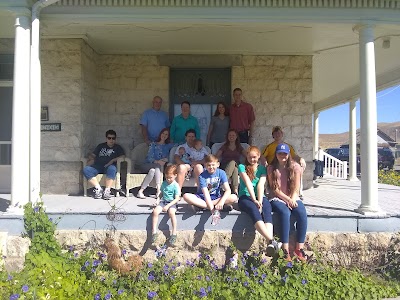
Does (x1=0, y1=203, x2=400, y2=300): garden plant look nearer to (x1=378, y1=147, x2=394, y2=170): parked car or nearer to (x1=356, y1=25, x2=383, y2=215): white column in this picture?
(x1=356, y1=25, x2=383, y2=215): white column

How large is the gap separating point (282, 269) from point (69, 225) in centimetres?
243

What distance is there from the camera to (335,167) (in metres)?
13.2

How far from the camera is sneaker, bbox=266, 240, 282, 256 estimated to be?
14.6 feet

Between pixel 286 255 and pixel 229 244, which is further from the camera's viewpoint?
pixel 229 244

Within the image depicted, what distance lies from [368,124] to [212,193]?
2.04m

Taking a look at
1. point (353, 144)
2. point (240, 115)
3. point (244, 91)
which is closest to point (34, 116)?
point (240, 115)

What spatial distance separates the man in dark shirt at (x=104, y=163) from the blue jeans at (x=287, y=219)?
245 cm

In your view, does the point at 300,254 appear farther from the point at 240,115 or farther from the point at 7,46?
the point at 7,46

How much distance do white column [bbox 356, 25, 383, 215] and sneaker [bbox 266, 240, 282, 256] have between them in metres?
1.24

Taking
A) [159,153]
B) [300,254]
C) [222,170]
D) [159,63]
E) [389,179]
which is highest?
[159,63]

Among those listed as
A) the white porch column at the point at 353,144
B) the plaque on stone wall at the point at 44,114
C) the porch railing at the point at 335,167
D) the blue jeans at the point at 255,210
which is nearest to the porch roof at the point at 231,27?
the plaque on stone wall at the point at 44,114

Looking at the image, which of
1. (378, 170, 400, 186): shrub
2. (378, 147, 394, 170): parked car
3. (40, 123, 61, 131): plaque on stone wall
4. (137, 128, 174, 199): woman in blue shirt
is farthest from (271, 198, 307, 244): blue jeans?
(378, 147, 394, 170): parked car

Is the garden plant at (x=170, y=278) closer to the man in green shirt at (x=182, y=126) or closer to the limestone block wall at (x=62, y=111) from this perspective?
the limestone block wall at (x=62, y=111)

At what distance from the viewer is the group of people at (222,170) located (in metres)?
4.63
